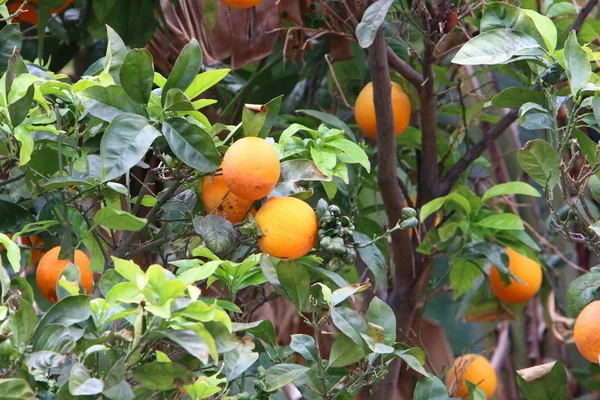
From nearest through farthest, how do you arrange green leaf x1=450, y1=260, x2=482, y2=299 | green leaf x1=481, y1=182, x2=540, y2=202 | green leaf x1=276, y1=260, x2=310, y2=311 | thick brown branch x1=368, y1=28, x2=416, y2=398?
green leaf x1=276, y1=260, x2=310, y2=311
thick brown branch x1=368, y1=28, x2=416, y2=398
green leaf x1=481, y1=182, x2=540, y2=202
green leaf x1=450, y1=260, x2=482, y2=299

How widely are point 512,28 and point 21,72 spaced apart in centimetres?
54

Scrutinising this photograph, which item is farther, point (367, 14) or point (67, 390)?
point (367, 14)

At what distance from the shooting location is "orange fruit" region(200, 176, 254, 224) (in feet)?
3.00

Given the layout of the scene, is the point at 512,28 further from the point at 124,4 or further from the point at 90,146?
the point at 124,4

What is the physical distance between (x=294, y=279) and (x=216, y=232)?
10 cm

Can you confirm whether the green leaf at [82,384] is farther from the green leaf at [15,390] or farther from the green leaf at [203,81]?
the green leaf at [203,81]

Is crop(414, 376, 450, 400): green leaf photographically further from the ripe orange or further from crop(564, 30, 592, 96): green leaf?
the ripe orange

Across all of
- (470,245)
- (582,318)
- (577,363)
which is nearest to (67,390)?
(582,318)

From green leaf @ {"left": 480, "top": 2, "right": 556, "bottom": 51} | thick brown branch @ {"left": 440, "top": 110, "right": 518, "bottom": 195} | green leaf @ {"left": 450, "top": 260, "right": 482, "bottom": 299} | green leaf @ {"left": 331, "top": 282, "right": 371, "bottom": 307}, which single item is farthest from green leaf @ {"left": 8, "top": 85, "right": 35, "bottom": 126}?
green leaf @ {"left": 450, "top": 260, "right": 482, "bottom": 299}

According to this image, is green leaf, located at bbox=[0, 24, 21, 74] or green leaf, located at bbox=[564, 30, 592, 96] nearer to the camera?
green leaf, located at bbox=[564, 30, 592, 96]

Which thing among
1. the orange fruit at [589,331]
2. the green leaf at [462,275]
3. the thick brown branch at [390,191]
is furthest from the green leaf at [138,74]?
the green leaf at [462,275]

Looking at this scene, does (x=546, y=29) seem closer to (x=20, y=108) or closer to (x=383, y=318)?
(x=383, y=318)

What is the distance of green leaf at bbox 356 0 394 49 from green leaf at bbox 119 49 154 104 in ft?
1.08

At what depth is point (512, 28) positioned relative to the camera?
96 centimetres
